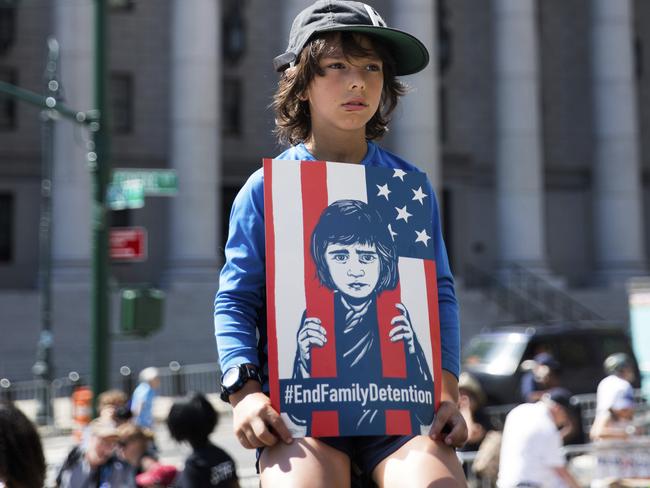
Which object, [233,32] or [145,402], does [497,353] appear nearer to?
[145,402]

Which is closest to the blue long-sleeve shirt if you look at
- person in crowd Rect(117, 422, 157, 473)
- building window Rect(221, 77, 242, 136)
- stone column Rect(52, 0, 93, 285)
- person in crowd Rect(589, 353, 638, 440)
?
person in crowd Rect(117, 422, 157, 473)

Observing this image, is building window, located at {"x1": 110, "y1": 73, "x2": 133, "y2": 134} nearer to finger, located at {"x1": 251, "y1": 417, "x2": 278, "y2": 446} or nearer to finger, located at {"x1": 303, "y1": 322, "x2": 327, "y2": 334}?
finger, located at {"x1": 303, "y1": 322, "x2": 327, "y2": 334}

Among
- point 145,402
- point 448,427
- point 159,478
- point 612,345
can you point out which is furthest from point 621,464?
point 612,345

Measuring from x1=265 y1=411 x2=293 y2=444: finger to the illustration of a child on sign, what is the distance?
13 cm

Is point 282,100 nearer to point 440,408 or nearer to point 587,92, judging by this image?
point 440,408

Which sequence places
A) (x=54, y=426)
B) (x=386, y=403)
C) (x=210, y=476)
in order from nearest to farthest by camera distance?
(x=386, y=403)
(x=210, y=476)
(x=54, y=426)

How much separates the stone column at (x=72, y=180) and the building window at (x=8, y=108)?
5008 millimetres

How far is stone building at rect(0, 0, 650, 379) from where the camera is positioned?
30438 millimetres

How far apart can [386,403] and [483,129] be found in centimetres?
3892

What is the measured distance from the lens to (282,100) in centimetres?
341

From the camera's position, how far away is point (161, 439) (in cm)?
2044

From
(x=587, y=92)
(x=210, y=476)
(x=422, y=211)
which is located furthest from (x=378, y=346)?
(x=587, y=92)

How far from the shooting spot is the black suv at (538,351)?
18500 mm

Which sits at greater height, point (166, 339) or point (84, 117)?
point (84, 117)
